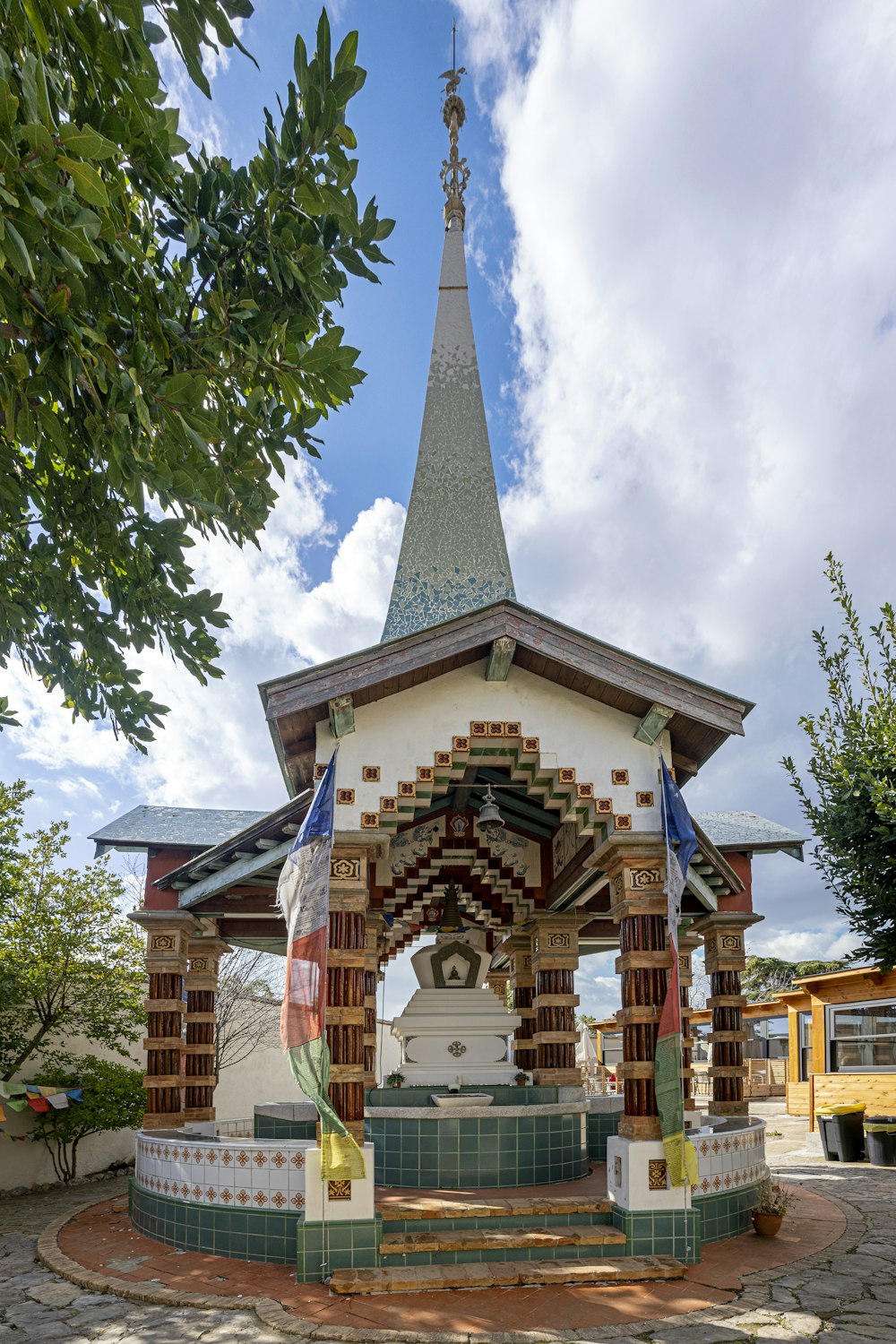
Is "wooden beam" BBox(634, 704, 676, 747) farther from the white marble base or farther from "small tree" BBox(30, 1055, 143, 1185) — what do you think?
"small tree" BBox(30, 1055, 143, 1185)

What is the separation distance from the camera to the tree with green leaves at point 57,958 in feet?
47.3

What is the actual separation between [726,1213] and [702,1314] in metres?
2.23

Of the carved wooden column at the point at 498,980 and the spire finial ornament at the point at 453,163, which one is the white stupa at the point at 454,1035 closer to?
the carved wooden column at the point at 498,980

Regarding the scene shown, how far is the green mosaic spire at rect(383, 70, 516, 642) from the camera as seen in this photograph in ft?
47.0

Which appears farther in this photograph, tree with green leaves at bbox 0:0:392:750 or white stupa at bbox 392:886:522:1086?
white stupa at bbox 392:886:522:1086

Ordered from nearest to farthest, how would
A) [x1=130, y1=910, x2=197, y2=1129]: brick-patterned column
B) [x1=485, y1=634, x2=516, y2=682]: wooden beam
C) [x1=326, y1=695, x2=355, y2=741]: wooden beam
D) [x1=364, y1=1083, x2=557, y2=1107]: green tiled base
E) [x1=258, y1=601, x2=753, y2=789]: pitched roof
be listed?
1. [x1=258, y1=601, x2=753, y2=789]: pitched roof
2. [x1=326, y1=695, x2=355, y2=741]: wooden beam
3. [x1=485, y1=634, x2=516, y2=682]: wooden beam
4. [x1=364, y1=1083, x2=557, y2=1107]: green tiled base
5. [x1=130, y1=910, x2=197, y2=1129]: brick-patterned column

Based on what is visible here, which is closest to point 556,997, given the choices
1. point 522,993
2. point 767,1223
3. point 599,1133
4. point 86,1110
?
point 599,1133

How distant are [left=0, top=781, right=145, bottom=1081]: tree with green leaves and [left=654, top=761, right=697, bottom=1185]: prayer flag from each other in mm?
9904

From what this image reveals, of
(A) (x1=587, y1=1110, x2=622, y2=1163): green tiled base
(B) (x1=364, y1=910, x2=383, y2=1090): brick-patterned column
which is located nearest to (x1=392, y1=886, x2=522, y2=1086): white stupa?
(B) (x1=364, y1=910, x2=383, y2=1090): brick-patterned column

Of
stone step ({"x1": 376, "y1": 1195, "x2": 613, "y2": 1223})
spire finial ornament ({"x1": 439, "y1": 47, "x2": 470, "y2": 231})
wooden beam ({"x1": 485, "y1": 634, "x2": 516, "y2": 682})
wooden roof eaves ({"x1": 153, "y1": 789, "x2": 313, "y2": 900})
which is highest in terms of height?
spire finial ornament ({"x1": 439, "y1": 47, "x2": 470, "y2": 231})

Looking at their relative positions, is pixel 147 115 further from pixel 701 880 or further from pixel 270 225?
pixel 701 880

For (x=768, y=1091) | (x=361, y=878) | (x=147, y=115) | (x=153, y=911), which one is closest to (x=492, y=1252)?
(x=361, y=878)

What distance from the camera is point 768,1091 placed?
3006cm

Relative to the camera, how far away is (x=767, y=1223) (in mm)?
8641
